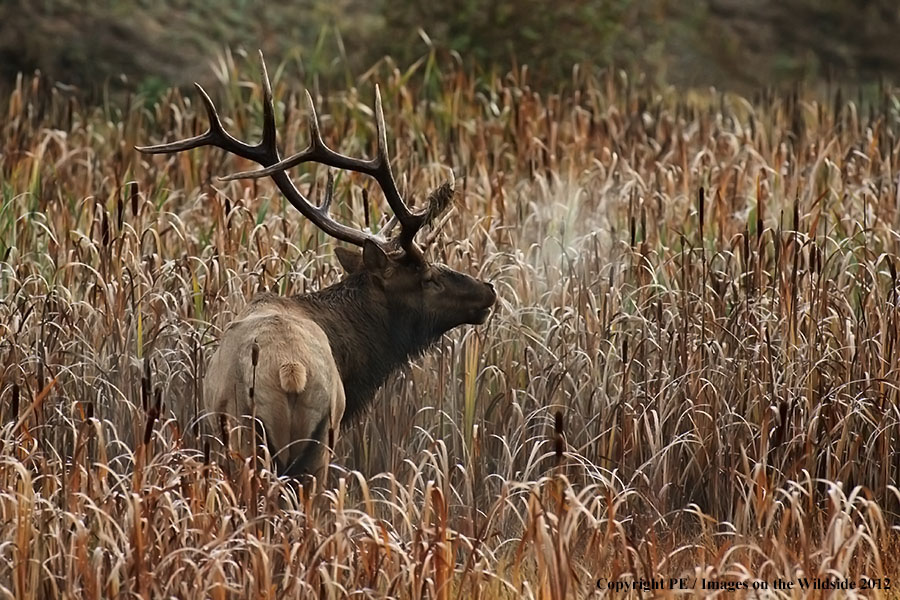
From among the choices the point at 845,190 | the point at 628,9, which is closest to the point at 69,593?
the point at 845,190

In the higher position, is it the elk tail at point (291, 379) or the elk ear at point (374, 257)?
the elk ear at point (374, 257)

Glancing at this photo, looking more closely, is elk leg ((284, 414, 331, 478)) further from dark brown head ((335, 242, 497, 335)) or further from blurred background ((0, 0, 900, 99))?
blurred background ((0, 0, 900, 99))

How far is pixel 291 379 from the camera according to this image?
168 inches

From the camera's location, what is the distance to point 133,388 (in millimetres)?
5266

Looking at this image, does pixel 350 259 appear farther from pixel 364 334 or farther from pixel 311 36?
pixel 311 36

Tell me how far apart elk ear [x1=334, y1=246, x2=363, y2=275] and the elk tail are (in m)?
0.98

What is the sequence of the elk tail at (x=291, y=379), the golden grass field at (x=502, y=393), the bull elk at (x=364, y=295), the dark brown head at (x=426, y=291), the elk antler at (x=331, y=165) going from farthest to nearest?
1. the dark brown head at (x=426, y=291)
2. the elk antler at (x=331, y=165)
3. the bull elk at (x=364, y=295)
4. the elk tail at (x=291, y=379)
5. the golden grass field at (x=502, y=393)

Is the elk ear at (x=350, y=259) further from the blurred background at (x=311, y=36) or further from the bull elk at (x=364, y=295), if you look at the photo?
the blurred background at (x=311, y=36)

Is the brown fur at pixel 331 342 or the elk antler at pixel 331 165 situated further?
the elk antler at pixel 331 165

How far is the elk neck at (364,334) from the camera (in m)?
5.10

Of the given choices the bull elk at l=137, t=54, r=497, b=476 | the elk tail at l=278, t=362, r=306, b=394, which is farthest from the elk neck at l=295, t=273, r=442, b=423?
the elk tail at l=278, t=362, r=306, b=394

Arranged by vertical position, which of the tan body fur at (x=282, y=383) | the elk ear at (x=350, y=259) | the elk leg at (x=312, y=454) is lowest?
the elk leg at (x=312, y=454)

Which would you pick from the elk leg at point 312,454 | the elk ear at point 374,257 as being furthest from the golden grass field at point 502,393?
the elk ear at point 374,257

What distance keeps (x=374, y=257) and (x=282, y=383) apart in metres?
0.94
